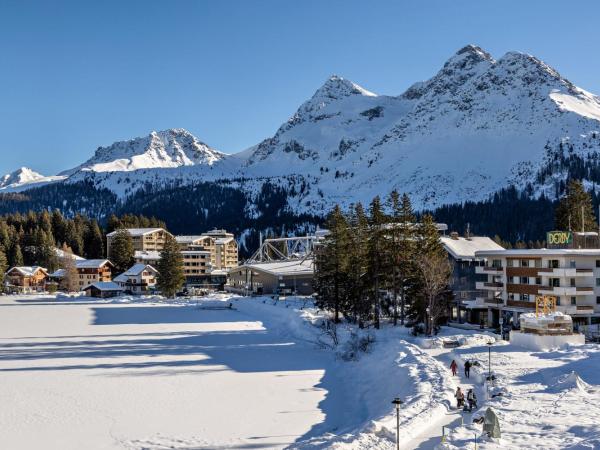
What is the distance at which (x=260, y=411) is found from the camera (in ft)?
96.3

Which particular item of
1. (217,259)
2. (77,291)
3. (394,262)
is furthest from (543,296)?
(217,259)

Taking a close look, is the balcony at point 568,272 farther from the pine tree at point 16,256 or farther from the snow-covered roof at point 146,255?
the pine tree at point 16,256

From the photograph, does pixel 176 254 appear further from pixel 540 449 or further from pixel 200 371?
pixel 540 449

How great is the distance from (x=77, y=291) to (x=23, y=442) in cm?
11971

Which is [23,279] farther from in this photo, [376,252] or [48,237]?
[376,252]

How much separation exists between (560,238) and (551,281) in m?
6.35

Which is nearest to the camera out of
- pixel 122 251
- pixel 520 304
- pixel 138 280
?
pixel 520 304

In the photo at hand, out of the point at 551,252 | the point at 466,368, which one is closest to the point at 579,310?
the point at 551,252

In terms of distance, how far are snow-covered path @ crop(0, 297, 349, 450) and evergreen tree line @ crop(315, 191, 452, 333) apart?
27.7ft

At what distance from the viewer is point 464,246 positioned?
7306 cm

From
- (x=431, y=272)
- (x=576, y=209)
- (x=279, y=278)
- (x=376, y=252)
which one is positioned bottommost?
(x=279, y=278)

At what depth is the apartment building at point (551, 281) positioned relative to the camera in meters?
55.5

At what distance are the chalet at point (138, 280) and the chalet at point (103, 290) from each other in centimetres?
253

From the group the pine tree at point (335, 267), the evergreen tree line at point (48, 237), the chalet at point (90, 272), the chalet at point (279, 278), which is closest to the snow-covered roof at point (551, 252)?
the pine tree at point (335, 267)
